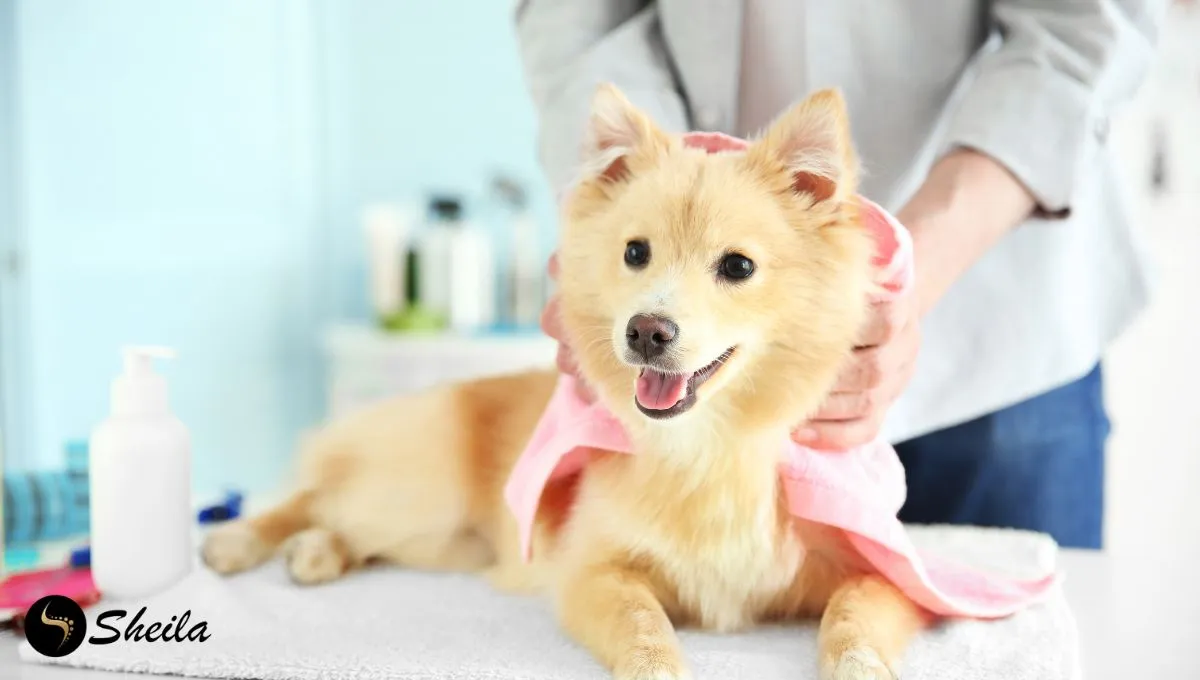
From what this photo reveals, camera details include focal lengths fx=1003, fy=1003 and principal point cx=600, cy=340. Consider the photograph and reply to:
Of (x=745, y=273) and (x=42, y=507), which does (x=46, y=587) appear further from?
(x=745, y=273)

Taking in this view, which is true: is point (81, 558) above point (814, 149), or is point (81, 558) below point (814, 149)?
below

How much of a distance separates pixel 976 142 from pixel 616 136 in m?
0.42

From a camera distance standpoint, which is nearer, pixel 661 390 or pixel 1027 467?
pixel 661 390

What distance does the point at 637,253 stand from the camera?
0.96m

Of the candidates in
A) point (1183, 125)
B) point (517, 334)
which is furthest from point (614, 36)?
point (1183, 125)

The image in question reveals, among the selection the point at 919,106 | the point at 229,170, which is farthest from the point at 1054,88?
the point at 229,170

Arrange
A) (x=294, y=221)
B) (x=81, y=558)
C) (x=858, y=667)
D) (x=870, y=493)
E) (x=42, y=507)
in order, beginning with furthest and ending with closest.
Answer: (x=294, y=221)
(x=42, y=507)
(x=81, y=558)
(x=870, y=493)
(x=858, y=667)

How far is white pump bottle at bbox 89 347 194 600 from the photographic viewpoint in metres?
1.01

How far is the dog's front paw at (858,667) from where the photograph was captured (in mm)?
794

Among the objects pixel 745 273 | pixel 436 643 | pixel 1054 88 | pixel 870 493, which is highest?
pixel 1054 88

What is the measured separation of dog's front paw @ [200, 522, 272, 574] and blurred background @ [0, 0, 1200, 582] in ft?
3.98

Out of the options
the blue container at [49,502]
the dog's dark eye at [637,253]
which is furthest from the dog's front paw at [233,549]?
the dog's dark eye at [637,253]

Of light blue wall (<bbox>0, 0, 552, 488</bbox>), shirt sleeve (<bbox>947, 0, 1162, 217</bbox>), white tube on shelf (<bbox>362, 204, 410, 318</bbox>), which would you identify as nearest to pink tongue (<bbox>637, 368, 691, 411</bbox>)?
shirt sleeve (<bbox>947, 0, 1162, 217</bbox>)

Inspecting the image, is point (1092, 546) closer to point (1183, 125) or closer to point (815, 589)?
point (815, 589)
